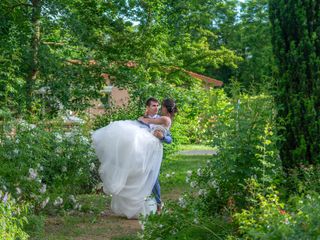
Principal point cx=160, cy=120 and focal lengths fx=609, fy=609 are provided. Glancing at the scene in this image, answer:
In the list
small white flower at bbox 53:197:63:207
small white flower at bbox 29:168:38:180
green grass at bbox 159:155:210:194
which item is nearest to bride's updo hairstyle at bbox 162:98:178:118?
green grass at bbox 159:155:210:194

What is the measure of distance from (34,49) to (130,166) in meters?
5.87

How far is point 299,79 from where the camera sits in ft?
23.6

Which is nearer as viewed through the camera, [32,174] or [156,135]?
[32,174]

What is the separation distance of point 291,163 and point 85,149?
377 cm

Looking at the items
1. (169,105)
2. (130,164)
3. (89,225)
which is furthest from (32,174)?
(169,105)

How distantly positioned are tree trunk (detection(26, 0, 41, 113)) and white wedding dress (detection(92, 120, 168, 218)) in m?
4.86

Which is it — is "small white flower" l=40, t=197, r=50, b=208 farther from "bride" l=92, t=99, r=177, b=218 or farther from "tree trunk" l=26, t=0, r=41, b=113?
"tree trunk" l=26, t=0, r=41, b=113

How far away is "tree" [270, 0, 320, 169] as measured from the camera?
7.16 meters

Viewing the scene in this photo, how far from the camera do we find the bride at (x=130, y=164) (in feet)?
27.4

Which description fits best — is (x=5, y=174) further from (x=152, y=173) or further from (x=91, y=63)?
(x=91, y=63)

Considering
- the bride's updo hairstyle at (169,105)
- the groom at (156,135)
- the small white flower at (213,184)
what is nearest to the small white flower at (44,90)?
the groom at (156,135)

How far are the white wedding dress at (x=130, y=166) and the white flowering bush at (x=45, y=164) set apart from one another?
2.67 ft

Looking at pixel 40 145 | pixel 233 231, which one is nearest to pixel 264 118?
pixel 233 231

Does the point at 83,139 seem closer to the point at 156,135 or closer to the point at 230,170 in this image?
the point at 156,135
